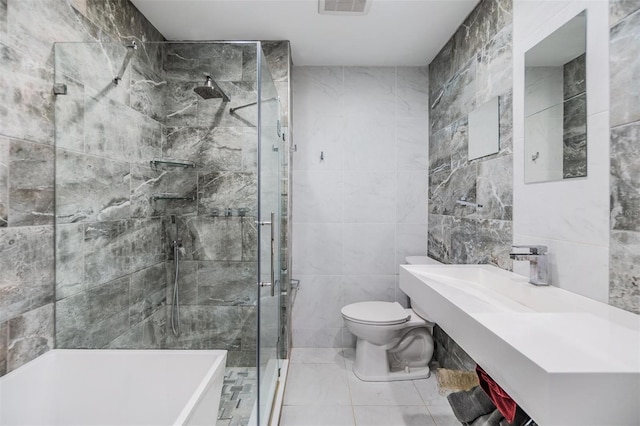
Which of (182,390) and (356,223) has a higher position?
(356,223)

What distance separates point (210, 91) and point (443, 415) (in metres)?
2.50

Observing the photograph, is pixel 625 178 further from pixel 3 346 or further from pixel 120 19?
pixel 120 19

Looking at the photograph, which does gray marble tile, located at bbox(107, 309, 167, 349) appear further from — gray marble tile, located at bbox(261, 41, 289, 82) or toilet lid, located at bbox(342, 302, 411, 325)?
gray marble tile, located at bbox(261, 41, 289, 82)

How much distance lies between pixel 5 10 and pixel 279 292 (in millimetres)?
1765

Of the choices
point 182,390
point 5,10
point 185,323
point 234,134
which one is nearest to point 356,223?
point 234,134

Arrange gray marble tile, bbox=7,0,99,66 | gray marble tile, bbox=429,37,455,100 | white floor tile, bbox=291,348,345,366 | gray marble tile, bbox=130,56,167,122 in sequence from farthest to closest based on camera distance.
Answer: white floor tile, bbox=291,348,345,366 → gray marble tile, bbox=429,37,455,100 → gray marble tile, bbox=130,56,167,122 → gray marble tile, bbox=7,0,99,66

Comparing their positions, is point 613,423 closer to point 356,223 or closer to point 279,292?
point 279,292

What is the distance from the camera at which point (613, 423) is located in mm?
575

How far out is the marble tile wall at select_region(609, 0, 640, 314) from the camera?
947 millimetres

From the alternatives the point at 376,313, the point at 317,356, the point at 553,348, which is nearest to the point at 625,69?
the point at 553,348

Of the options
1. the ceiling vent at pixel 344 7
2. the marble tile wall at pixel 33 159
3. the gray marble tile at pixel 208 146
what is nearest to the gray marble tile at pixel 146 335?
the marble tile wall at pixel 33 159

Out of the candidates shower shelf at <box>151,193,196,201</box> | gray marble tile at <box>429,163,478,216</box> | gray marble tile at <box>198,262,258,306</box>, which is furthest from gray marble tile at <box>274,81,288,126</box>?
gray marble tile at <box>429,163,478,216</box>

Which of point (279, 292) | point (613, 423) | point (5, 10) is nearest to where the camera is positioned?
point (613, 423)

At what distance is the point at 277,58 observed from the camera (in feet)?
Answer: 7.60
